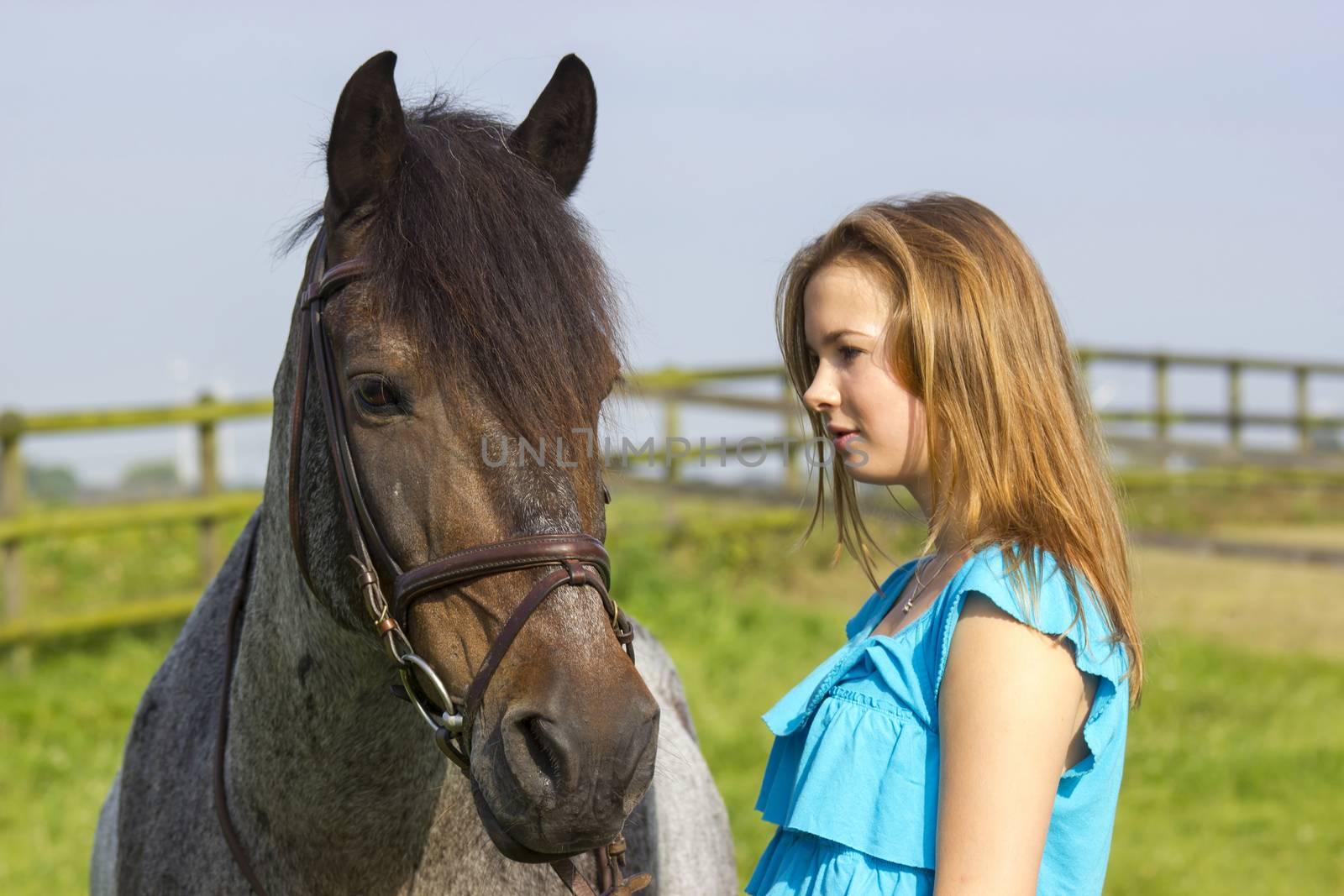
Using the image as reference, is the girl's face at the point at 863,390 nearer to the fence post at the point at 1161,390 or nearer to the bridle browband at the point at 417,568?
the bridle browband at the point at 417,568

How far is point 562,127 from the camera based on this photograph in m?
2.04

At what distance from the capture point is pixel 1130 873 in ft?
15.1

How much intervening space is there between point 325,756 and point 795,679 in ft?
17.0

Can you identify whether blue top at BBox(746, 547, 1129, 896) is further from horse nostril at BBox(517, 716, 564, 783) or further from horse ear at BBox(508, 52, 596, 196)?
horse ear at BBox(508, 52, 596, 196)

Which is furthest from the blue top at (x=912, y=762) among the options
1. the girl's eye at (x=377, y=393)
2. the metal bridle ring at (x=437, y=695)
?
the girl's eye at (x=377, y=393)

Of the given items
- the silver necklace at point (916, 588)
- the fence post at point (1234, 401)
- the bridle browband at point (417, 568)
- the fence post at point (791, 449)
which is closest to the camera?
the bridle browband at point (417, 568)

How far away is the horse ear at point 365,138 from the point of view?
1.74m

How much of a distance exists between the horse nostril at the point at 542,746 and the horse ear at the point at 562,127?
0.94 meters

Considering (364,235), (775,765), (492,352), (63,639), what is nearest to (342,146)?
(364,235)

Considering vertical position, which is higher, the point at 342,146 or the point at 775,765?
the point at 342,146

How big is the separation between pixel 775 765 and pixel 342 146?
109 centimetres

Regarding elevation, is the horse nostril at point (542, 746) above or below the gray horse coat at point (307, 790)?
above

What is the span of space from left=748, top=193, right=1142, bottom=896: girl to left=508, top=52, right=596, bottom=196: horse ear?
493 mm

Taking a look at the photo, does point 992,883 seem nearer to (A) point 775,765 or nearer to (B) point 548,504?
(A) point 775,765
